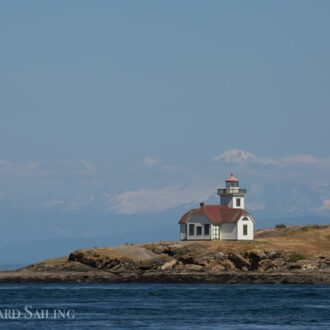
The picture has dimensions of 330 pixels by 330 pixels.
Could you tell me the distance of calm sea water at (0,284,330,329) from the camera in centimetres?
7012

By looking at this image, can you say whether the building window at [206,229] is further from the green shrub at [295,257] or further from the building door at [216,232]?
the green shrub at [295,257]

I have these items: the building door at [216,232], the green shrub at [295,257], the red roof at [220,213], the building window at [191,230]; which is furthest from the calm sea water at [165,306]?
the red roof at [220,213]

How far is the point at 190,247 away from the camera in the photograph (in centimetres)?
11644

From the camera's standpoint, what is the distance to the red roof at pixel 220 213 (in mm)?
123312

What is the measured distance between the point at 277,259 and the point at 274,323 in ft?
142

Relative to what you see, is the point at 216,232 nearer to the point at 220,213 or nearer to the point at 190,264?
the point at 220,213

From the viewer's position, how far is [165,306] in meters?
82.5

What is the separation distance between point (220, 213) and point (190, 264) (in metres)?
12.5

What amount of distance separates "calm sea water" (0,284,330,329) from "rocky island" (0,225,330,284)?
4.31m

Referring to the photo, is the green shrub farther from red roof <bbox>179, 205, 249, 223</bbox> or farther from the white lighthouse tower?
the white lighthouse tower

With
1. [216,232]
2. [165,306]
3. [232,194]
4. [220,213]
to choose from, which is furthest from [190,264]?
[165,306]

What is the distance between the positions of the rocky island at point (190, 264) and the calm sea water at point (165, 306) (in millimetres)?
4307

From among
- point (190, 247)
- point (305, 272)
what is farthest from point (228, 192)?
point (305, 272)

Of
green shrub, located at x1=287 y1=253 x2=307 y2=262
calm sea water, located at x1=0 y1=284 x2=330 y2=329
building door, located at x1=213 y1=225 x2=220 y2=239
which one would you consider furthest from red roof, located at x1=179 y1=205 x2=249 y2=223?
calm sea water, located at x1=0 y1=284 x2=330 y2=329
